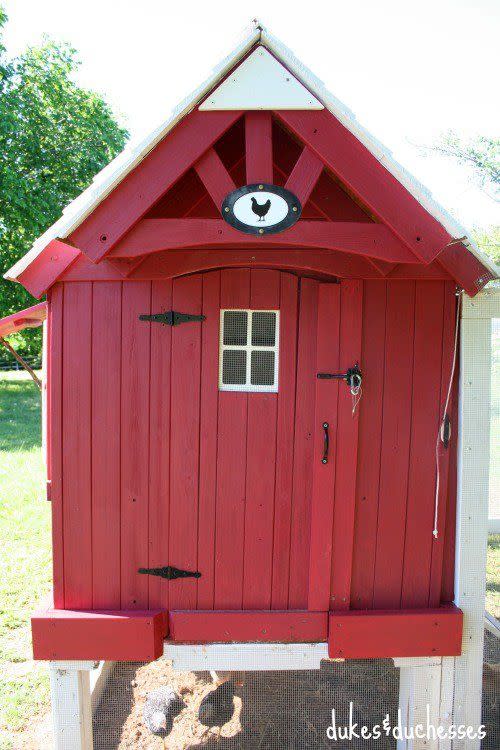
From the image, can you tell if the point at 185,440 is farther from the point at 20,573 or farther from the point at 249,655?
the point at 20,573

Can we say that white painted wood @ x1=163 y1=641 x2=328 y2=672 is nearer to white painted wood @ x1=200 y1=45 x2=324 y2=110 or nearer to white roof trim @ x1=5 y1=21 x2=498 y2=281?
white roof trim @ x1=5 y1=21 x2=498 y2=281

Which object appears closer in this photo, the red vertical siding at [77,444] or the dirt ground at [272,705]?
the red vertical siding at [77,444]

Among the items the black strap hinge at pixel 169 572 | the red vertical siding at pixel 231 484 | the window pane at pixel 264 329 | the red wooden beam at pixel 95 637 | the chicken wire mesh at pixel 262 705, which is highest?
the window pane at pixel 264 329

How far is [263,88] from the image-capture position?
2467 mm

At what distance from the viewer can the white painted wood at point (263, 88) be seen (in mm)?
2463

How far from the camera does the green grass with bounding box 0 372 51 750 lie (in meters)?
4.00

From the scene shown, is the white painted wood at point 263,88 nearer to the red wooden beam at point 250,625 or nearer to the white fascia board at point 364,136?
the white fascia board at point 364,136

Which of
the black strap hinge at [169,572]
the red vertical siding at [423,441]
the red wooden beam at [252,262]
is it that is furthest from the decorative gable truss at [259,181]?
the black strap hinge at [169,572]

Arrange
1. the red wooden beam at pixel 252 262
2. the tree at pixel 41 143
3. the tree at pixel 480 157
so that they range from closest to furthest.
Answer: the red wooden beam at pixel 252 262 < the tree at pixel 480 157 < the tree at pixel 41 143

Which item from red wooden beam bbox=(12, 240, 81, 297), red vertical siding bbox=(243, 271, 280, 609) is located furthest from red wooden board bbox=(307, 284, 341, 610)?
red wooden beam bbox=(12, 240, 81, 297)

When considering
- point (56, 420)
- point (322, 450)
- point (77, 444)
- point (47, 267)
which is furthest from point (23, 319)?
point (322, 450)

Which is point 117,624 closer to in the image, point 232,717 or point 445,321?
point 232,717

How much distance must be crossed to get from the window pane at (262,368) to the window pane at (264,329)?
6 cm

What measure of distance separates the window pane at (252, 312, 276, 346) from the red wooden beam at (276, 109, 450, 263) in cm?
78
